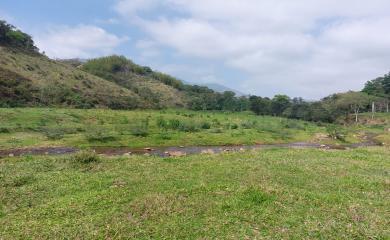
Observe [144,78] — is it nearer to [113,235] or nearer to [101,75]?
[101,75]

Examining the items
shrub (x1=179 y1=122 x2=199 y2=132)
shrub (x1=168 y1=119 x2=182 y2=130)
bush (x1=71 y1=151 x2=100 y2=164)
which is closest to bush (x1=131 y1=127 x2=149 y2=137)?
shrub (x1=179 y1=122 x2=199 y2=132)

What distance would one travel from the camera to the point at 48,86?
275 feet

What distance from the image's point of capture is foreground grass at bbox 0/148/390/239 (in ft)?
40.3

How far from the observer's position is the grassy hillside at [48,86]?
78062 millimetres

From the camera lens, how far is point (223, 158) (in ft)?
88.6

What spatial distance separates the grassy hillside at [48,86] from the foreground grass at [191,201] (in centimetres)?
5642

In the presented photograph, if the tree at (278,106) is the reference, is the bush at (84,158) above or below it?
below

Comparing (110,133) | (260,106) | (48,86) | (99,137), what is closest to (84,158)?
(99,137)

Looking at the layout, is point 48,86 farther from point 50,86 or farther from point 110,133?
point 110,133

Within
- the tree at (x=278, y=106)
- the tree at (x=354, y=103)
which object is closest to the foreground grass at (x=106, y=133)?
the tree at (x=278, y=106)

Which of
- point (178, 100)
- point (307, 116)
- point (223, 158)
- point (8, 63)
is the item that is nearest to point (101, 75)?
point (178, 100)

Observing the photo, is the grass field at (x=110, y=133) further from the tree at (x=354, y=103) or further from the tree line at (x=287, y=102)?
the tree at (x=354, y=103)

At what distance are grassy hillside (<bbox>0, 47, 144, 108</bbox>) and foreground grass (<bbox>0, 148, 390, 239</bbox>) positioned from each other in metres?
56.4

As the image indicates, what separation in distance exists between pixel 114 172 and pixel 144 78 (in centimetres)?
15026
